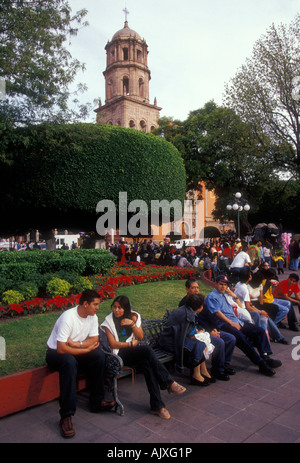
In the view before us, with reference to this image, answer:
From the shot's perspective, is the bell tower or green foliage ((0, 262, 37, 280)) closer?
green foliage ((0, 262, 37, 280))

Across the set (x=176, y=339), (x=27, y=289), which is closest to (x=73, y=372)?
(x=176, y=339)

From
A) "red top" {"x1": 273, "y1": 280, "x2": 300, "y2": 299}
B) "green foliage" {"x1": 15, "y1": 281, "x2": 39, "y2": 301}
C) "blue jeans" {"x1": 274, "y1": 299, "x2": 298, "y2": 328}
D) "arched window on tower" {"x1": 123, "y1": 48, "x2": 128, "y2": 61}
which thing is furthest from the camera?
"arched window on tower" {"x1": 123, "y1": 48, "x2": 128, "y2": 61}

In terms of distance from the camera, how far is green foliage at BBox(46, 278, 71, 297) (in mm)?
8531

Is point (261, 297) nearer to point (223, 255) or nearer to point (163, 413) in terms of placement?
point (163, 413)

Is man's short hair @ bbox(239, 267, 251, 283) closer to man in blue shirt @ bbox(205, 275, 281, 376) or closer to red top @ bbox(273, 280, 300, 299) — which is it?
man in blue shirt @ bbox(205, 275, 281, 376)

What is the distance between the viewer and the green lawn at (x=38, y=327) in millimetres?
4801

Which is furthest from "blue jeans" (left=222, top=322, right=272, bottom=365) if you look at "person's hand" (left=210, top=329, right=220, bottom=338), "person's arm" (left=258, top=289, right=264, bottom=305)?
"person's arm" (left=258, top=289, right=264, bottom=305)

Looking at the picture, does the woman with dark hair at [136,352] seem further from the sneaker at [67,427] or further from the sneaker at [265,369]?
the sneaker at [265,369]

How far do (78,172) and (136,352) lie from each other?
40.8 feet

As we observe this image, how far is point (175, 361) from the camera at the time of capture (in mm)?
4875

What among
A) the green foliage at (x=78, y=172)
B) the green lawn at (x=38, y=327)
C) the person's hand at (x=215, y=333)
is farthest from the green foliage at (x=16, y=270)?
the person's hand at (x=215, y=333)

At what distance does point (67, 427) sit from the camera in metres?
3.36

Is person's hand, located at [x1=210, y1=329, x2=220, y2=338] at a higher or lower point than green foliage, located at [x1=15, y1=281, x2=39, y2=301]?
lower
